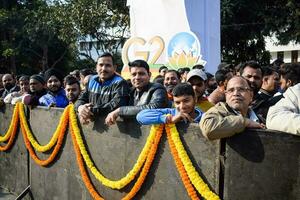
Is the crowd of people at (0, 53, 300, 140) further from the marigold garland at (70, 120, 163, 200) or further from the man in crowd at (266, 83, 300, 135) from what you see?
the marigold garland at (70, 120, 163, 200)

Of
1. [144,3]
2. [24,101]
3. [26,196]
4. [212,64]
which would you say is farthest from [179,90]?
[144,3]

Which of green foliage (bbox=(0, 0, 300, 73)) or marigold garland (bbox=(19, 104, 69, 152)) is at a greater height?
green foliage (bbox=(0, 0, 300, 73))

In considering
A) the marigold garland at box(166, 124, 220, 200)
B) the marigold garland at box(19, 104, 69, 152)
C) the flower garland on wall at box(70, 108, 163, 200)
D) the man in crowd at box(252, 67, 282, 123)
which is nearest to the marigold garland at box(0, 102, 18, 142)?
the marigold garland at box(19, 104, 69, 152)

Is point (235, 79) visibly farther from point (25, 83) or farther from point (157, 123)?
point (25, 83)

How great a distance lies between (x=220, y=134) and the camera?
2895mm

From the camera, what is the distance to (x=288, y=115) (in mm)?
2783

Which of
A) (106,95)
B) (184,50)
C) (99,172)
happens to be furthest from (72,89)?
(184,50)

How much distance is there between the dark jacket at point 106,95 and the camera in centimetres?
433

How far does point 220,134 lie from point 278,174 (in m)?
0.46

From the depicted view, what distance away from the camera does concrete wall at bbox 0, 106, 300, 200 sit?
8.93 ft

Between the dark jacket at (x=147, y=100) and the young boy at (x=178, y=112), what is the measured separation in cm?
24

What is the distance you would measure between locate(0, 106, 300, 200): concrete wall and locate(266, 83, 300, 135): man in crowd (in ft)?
0.24

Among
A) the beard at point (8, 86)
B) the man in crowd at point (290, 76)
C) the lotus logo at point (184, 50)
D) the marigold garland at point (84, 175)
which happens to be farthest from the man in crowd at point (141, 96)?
the lotus logo at point (184, 50)

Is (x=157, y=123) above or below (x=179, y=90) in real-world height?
below
